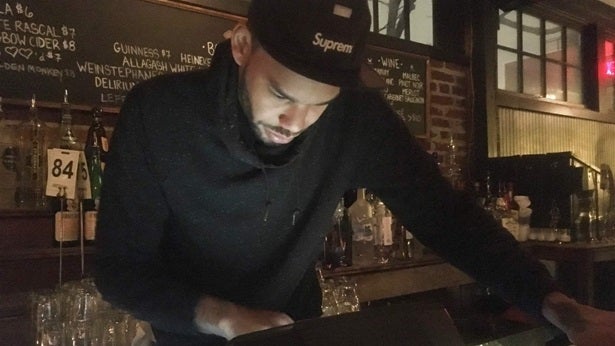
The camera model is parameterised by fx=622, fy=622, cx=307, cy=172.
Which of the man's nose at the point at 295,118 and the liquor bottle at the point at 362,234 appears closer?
the man's nose at the point at 295,118

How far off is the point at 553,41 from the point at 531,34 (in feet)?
0.67

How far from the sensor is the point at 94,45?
171 cm

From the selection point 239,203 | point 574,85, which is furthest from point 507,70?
point 239,203

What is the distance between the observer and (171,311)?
2.67 feet

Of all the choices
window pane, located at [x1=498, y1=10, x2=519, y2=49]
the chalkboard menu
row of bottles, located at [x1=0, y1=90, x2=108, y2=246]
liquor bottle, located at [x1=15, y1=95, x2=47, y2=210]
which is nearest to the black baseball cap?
row of bottles, located at [x1=0, y1=90, x2=108, y2=246]

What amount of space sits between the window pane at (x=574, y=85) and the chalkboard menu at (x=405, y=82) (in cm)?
118

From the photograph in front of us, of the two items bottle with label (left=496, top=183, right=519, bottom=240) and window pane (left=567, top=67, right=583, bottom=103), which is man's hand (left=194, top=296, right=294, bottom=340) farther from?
window pane (left=567, top=67, right=583, bottom=103)

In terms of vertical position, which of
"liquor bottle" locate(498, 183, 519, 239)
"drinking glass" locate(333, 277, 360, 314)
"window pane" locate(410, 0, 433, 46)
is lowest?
"drinking glass" locate(333, 277, 360, 314)

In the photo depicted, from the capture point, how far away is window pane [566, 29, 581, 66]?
11.4 feet

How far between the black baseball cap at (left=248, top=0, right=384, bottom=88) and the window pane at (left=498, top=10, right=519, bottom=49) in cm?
251

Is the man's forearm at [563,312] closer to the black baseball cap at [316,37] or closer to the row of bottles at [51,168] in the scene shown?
the black baseball cap at [316,37]

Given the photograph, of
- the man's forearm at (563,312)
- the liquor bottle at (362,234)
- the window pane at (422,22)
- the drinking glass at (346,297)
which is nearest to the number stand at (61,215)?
the drinking glass at (346,297)

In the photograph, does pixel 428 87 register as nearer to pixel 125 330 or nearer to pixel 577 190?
pixel 577 190

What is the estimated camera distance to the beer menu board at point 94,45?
1.56 metres
